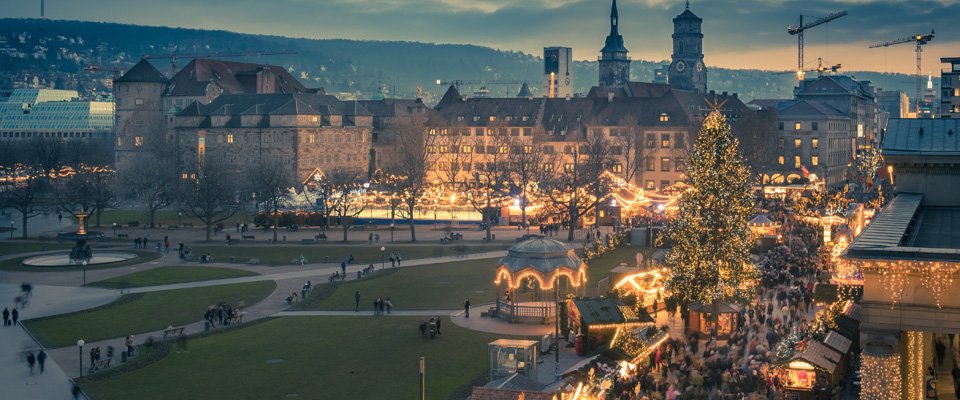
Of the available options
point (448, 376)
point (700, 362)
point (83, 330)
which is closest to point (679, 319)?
point (700, 362)

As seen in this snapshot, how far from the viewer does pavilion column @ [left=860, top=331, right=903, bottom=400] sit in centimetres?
2586

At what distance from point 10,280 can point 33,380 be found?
33.9 meters

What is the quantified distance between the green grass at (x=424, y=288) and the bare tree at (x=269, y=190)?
24.9m

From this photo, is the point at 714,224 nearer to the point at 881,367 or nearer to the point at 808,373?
the point at 808,373

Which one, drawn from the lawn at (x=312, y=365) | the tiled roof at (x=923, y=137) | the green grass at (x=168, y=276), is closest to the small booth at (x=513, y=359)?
the lawn at (x=312, y=365)

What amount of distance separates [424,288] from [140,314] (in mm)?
17992

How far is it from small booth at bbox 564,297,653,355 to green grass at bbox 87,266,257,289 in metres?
34.5

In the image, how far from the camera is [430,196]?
400ft

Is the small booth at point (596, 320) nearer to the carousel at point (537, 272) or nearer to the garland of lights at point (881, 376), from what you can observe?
the carousel at point (537, 272)

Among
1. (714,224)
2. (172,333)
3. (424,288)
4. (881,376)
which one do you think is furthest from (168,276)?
(881,376)

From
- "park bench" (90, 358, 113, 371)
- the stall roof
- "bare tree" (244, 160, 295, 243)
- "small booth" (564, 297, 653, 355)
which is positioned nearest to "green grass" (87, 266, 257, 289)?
"bare tree" (244, 160, 295, 243)

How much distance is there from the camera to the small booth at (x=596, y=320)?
51.6 m

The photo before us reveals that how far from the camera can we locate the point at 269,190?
114m

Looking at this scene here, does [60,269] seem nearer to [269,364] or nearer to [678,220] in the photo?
[269,364]
